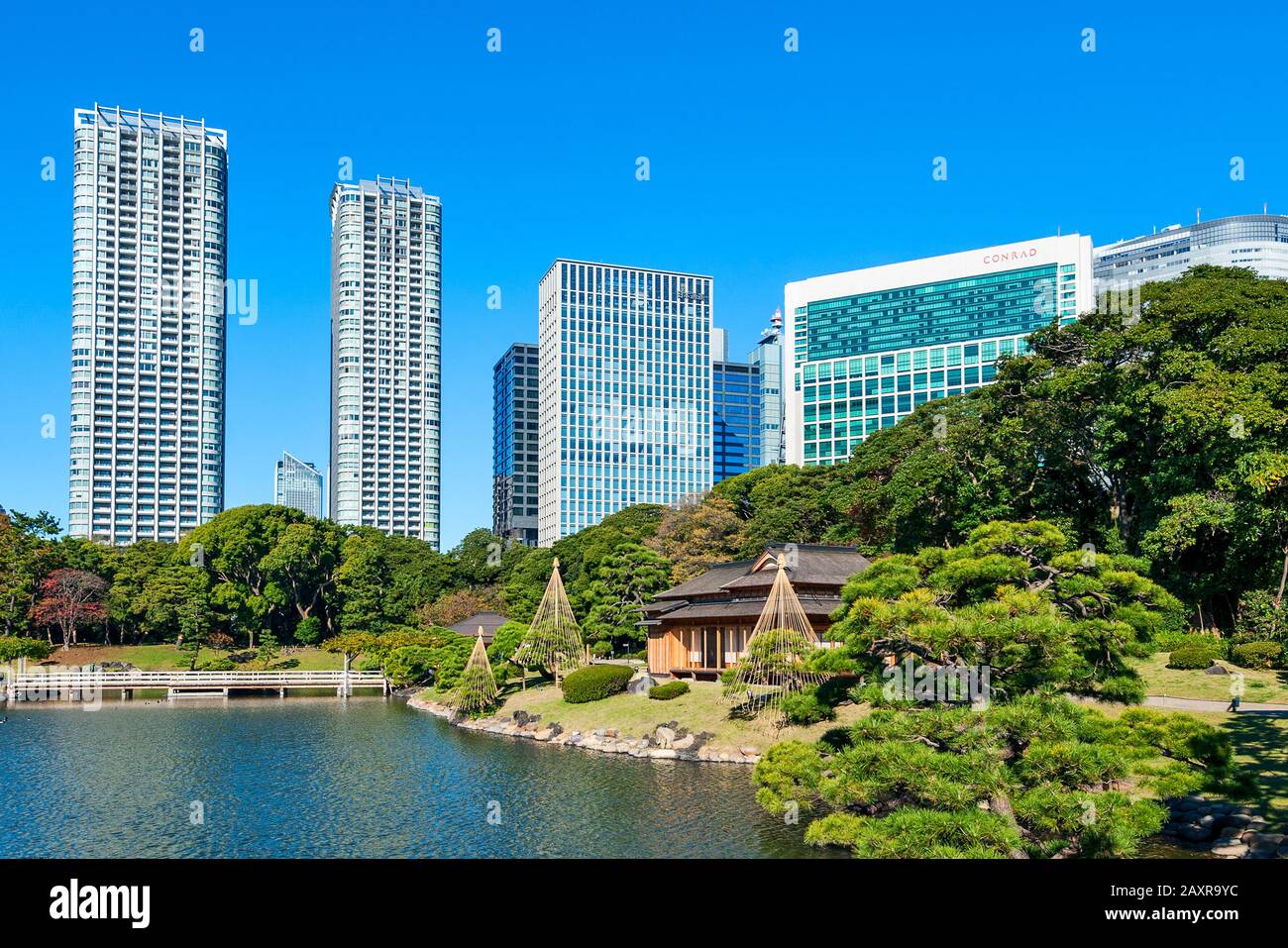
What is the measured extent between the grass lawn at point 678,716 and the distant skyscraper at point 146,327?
9697 cm

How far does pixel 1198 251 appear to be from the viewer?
17775 cm

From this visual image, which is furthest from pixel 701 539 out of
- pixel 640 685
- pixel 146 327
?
pixel 146 327

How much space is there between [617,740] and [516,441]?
138 metres

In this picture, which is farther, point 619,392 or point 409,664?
point 619,392

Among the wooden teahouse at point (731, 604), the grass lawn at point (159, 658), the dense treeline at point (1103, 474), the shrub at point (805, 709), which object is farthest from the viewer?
the grass lawn at point (159, 658)

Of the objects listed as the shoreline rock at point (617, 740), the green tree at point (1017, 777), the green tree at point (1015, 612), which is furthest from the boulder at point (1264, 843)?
the shoreline rock at point (617, 740)

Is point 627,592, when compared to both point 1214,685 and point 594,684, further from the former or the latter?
point 1214,685

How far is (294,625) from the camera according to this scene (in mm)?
76125

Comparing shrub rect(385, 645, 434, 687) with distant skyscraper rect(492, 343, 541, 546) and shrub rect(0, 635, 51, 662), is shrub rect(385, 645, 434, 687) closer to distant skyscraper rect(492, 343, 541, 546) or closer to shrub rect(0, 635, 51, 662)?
shrub rect(0, 635, 51, 662)

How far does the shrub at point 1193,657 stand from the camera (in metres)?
28.6

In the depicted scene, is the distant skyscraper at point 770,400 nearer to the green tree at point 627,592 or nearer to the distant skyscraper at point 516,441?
the distant skyscraper at point 516,441
